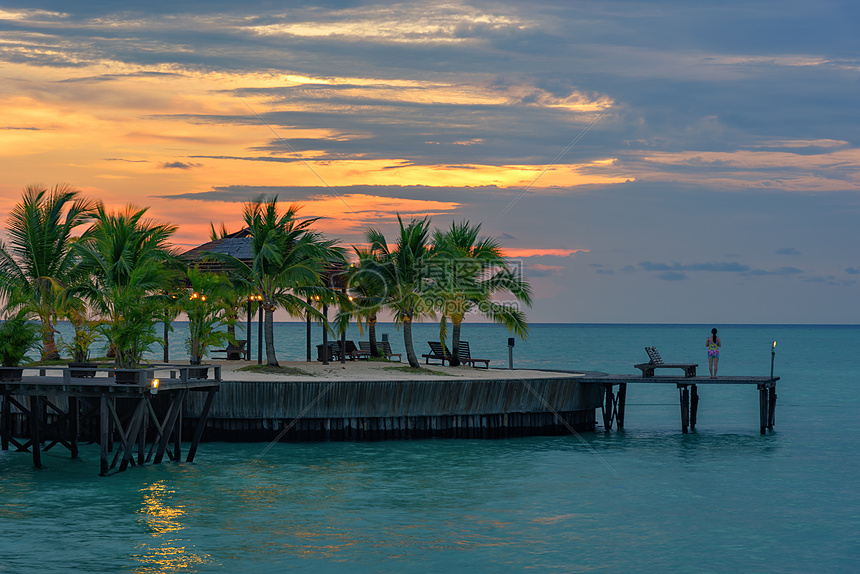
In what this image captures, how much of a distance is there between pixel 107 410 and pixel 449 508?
8.92 m

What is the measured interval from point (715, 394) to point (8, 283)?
42030mm

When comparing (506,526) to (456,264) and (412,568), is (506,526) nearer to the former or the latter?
(412,568)

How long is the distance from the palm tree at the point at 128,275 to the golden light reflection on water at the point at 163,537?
20.9 ft

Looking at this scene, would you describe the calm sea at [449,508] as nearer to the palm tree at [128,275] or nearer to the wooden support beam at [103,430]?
the wooden support beam at [103,430]

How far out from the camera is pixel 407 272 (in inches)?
1328

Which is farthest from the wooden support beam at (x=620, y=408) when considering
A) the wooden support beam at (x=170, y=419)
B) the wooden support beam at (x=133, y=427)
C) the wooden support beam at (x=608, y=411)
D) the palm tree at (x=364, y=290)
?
the wooden support beam at (x=133, y=427)

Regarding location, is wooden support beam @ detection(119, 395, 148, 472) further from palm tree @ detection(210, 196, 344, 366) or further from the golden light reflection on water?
palm tree @ detection(210, 196, 344, 366)

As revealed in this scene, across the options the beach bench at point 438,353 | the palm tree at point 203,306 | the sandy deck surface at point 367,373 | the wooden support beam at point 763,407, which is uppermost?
the palm tree at point 203,306

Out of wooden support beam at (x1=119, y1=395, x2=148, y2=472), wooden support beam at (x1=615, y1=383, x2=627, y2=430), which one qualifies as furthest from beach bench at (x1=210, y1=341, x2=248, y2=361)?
wooden support beam at (x1=615, y1=383, x2=627, y2=430)

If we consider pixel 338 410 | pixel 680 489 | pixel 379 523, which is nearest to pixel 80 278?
pixel 338 410

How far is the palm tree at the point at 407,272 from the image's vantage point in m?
33.6

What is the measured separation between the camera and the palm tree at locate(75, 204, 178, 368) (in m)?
27.4

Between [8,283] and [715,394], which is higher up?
[8,283]

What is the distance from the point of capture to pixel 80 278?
36.7m
